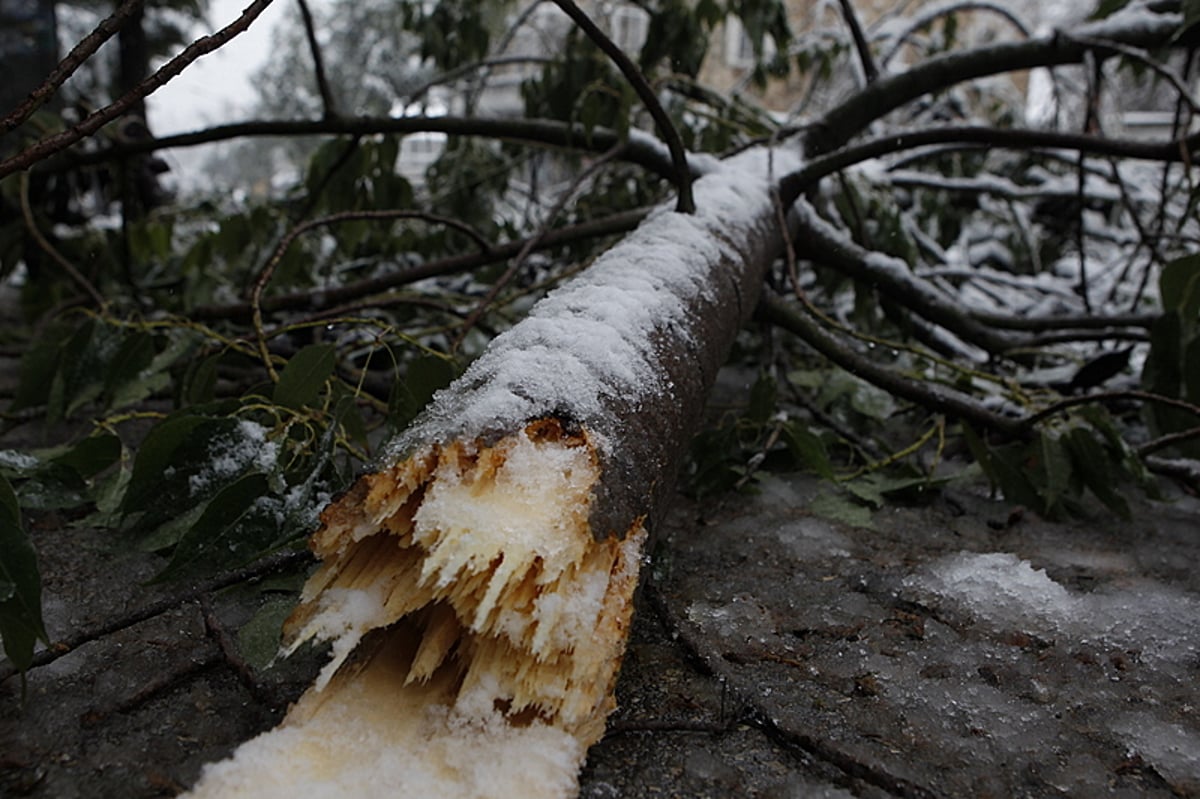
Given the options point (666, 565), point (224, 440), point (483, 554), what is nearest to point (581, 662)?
point (483, 554)

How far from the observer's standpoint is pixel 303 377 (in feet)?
3.81

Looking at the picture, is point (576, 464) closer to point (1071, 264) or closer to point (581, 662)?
point (581, 662)

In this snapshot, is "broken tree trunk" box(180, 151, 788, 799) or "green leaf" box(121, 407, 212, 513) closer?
"broken tree trunk" box(180, 151, 788, 799)

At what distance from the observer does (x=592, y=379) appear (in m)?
0.83

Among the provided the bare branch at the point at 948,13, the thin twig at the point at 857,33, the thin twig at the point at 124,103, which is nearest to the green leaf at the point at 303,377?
the thin twig at the point at 124,103

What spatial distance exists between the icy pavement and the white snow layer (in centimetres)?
30

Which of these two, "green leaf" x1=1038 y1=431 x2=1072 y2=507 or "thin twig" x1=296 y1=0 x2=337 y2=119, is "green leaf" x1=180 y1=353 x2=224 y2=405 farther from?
"green leaf" x1=1038 y1=431 x2=1072 y2=507

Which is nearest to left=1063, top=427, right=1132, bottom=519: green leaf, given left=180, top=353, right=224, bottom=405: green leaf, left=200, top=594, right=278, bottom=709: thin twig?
left=200, top=594, right=278, bottom=709: thin twig

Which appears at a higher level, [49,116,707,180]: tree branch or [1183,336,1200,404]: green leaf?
[49,116,707,180]: tree branch

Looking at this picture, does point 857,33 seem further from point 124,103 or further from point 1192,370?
point 124,103

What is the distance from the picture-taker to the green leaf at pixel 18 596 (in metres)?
0.66

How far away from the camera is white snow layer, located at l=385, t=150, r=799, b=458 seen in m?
0.79

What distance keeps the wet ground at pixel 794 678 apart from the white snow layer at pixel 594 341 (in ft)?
0.91

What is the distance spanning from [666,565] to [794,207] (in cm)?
115
